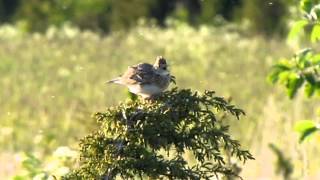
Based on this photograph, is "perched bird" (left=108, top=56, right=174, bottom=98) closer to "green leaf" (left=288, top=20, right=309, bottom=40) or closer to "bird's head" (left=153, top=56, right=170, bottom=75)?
"bird's head" (left=153, top=56, right=170, bottom=75)

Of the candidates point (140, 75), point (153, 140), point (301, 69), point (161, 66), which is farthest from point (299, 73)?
point (153, 140)

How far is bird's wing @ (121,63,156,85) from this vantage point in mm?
5905

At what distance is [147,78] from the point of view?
5.96 meters

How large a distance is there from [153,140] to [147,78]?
281 cm

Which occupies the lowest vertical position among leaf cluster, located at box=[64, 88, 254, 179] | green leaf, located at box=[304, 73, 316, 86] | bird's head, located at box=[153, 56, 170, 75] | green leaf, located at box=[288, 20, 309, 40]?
leaf cluster, located at box=[64, 88, 254, 179]

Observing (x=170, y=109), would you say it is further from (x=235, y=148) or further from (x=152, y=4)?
(x=152, y=4)

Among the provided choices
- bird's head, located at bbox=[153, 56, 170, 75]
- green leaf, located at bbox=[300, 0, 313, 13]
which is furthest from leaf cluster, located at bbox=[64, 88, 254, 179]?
bird's head, located at bbox=[153, 56, 170, 75]

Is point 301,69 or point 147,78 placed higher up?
point 147,78

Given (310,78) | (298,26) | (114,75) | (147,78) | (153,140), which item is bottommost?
(153,140)

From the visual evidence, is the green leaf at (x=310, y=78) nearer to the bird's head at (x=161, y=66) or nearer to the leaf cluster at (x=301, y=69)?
the leaf cluster at (x=301, y=69)

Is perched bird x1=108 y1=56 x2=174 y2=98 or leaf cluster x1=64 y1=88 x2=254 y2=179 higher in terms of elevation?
perched bird x1=108 y1=56 x2=174 y2=98

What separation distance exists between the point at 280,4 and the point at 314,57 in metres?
36.1

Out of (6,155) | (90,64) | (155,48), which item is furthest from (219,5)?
(6,155)

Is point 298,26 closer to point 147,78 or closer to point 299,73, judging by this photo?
point 299,73
